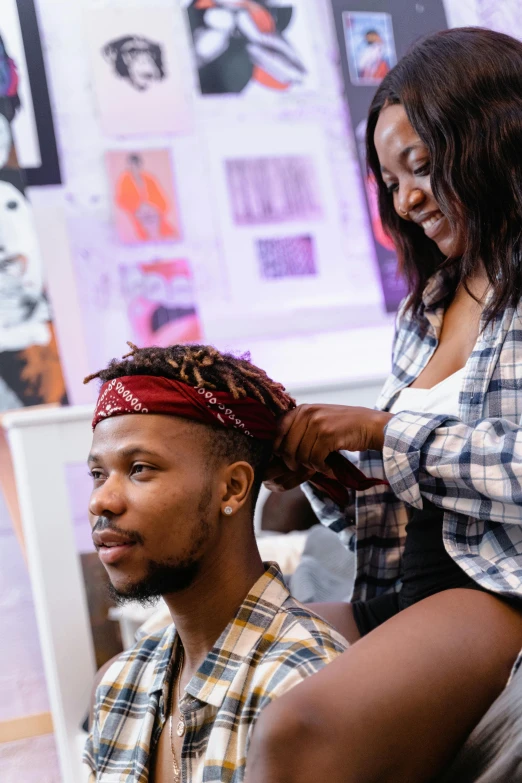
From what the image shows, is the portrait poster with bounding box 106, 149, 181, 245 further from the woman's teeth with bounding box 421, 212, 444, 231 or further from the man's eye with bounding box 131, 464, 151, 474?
the man's eye with bounding box 131, 464, 151, 474

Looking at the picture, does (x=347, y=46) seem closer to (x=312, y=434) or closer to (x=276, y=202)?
(x=276, y=202)

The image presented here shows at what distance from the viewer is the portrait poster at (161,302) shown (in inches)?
99.0

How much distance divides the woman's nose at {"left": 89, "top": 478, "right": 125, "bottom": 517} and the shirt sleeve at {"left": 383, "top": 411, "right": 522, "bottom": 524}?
0.34 meters

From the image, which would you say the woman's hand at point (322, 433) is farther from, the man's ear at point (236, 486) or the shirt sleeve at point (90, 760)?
the shirt sleeve at point (90, 760)

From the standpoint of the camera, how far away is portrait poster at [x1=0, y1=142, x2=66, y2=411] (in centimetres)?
235

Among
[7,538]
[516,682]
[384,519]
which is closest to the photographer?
[516,682]

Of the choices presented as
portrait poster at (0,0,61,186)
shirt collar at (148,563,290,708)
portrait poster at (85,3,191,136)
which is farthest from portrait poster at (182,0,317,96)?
shirt collar at (148,563,290,708)

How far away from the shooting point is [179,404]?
106cm

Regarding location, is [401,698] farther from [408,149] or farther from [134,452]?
[408,149]

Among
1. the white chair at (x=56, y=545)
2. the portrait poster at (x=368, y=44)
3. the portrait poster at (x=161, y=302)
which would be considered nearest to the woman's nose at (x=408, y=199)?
the white chair at (x=56, y=545)

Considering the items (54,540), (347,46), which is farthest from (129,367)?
(347,46)

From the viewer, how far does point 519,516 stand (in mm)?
1094

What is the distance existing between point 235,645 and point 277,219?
1831 millimetres

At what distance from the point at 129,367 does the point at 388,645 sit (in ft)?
1.44
